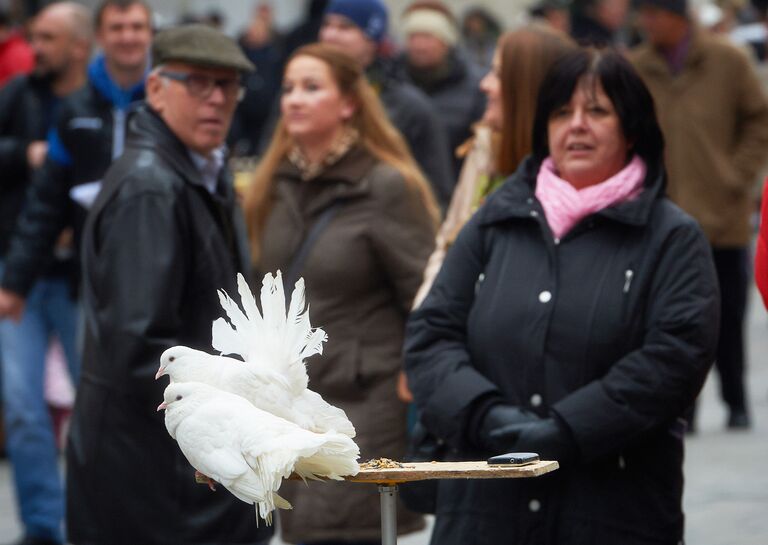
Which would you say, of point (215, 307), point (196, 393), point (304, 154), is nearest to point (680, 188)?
point (304, 154)

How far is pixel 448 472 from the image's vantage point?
3.36 m

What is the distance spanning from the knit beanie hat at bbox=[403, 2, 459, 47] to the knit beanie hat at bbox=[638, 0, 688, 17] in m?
1.93

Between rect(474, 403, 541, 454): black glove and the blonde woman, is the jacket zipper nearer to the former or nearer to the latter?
rect(474, 403, 541, 454): black glove

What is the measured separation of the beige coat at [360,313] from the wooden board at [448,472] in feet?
8.15

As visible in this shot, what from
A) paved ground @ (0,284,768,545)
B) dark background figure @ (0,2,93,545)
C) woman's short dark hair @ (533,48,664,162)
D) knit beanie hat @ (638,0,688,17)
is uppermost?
knit beanie hat @ (638,0,688,17)

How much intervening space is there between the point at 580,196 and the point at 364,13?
440cm

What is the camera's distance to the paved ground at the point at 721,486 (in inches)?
283

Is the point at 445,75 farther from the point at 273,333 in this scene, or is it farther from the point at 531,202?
the point at 273,333

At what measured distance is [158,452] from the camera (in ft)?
16.2

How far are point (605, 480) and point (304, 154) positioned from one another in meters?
2.51

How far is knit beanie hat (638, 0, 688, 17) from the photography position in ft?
29.1

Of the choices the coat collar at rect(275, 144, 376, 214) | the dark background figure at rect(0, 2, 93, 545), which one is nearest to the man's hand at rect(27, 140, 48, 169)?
the dark background figure at rect(0, 2, 93, 545)

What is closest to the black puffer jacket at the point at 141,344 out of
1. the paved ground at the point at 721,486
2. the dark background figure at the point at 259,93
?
the paved ground at the point at 721,486

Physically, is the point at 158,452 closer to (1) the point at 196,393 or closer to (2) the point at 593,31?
(1) the point at 196,393
